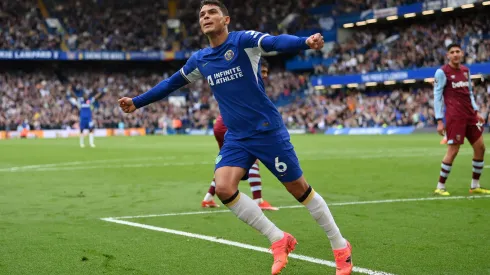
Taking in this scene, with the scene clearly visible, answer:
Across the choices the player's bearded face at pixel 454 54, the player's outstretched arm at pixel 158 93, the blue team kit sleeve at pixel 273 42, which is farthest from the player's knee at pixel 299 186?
the player's bearded face at pixel 454 54

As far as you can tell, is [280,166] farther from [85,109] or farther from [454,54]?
[85,109]

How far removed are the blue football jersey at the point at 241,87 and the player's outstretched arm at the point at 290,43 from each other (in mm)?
261

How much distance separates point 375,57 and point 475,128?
159 feet

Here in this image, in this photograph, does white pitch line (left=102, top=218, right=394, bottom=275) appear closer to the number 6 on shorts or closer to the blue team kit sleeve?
the number 6 on shorts

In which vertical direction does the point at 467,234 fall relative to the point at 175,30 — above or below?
below

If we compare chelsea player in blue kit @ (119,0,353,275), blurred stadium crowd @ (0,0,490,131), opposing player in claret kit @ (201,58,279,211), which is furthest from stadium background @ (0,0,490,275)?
chelsea player in blue kit @ (119,0,353,275)

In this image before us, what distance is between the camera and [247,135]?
624cm

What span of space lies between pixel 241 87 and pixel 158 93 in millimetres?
1070

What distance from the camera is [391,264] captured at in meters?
6.23

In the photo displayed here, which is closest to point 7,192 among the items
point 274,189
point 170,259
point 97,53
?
point 274,189

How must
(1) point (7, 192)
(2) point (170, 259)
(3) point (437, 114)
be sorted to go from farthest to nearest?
(1) point (7, 192), (3) point (437, 114), (2) point (170, 259)

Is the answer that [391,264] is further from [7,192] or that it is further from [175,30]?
[175,30]

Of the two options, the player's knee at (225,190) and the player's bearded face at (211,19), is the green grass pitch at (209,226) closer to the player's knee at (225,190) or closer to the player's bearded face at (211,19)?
the player's knee at (225,190)

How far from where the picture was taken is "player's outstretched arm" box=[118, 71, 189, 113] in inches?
Result: 270
